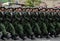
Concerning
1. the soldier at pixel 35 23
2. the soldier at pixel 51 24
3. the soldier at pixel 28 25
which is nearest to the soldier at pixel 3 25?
the soldier at pixel 28 25

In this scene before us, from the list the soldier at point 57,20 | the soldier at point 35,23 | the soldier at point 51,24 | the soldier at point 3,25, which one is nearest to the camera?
the soldier at point 3,25

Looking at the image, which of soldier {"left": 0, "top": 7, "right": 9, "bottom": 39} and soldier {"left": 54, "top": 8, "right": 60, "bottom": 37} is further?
soldier {"left": 54, "top": 8, "right": 60, "bottom": 37}

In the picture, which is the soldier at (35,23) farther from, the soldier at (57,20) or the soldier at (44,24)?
the soldier at (57,20)

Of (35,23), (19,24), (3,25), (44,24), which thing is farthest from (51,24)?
(3,25)

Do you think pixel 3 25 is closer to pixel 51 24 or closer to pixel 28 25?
pixel 28 25

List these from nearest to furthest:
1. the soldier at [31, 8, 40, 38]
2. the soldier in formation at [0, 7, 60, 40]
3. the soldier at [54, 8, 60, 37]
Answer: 1. the soldier in formation at [0, 7, 60, 40]
2. the soldier at [31, 8, 40, 38]
3. the soldier at [54, 8, 60, 37]

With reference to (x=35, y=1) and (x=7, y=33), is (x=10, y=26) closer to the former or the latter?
(x=7, y=33)

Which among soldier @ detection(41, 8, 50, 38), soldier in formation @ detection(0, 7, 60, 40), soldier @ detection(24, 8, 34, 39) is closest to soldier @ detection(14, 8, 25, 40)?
soldier in formation @ detection(0, 7, 60, 40)

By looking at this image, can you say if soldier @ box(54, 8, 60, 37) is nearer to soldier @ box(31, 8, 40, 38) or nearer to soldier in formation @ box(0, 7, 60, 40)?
soldier in formation @ box(0, 7, 60, 40)

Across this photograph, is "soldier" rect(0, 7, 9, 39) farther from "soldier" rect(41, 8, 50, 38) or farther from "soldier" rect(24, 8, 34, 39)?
"soldier" rect(41, 8, 50, 38)

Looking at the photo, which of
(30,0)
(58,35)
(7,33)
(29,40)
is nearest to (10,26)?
(7,33)

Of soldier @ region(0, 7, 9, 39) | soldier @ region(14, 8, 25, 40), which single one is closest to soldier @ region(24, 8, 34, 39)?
soldier @ region(14, 8, 25, 40)

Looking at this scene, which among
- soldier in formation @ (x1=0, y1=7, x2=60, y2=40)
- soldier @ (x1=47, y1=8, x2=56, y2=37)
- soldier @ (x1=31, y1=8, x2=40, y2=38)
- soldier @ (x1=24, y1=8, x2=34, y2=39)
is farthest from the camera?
soldier @ (x1=47, y1=8, x2=56, y2=37)

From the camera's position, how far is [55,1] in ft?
32.3
